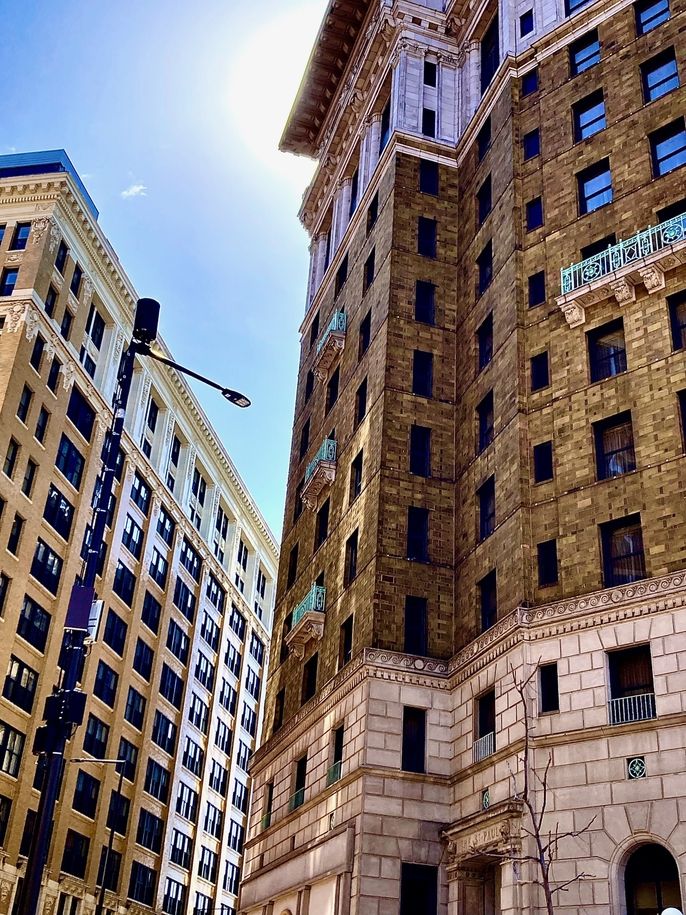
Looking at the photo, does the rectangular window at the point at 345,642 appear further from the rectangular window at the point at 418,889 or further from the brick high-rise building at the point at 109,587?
the brick high-rise building at the point at 109,587

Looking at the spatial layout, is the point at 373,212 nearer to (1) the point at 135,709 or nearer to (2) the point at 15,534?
(2) the point at 15,534

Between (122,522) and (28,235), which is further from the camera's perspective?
(122,522)

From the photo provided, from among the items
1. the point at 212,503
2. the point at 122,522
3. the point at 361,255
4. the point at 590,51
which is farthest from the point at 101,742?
the point at 590,51

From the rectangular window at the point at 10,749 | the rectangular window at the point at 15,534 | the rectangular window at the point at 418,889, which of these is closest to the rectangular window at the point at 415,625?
the rectangular window at the point at 418,889

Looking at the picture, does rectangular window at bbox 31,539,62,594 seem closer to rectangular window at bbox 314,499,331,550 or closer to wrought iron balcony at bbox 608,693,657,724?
rectangular window at bbox 314,499,331,550

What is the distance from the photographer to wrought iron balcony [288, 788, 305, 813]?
43425 mm

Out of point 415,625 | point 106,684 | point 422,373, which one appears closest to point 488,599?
point 415,625

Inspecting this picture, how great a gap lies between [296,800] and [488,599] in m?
13.5

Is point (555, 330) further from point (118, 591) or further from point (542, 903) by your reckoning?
point (118, 591)

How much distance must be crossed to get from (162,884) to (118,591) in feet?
74.9

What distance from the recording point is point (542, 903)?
2953 centimetres

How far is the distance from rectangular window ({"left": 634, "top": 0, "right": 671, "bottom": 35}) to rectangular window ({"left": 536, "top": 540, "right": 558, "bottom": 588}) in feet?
75.5

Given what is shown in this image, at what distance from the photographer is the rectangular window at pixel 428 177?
52312 mm

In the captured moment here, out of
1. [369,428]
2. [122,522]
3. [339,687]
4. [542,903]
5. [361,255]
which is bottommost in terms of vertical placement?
[542,903]
